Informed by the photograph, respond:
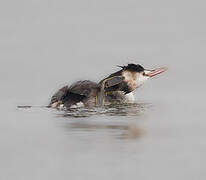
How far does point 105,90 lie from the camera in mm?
11531

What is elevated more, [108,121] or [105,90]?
[105,90]

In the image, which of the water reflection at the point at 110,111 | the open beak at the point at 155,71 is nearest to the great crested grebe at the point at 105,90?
the open beak at the point at 155,71

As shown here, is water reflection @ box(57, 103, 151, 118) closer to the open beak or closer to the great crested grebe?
the great crested grebe

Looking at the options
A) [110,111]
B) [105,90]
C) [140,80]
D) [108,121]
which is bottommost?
[108,121]

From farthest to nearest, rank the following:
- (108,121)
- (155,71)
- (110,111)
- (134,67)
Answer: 1. (155,71)
2. (134,67)
3. (110,111)
4. (108,121)

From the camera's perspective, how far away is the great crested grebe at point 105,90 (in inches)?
440

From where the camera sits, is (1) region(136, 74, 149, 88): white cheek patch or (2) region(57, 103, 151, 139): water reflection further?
(1) region(136, 74, 149, 88): white cheek patch

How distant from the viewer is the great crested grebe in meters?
11.2

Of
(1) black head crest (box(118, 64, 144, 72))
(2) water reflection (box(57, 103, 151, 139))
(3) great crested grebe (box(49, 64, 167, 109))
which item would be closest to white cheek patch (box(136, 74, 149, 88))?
(3) great crested grebe (box(49, 64, 167, 109))

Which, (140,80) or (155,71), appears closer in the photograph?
(140,80)

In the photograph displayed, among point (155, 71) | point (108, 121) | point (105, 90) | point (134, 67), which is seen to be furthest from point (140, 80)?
point (108, 121)

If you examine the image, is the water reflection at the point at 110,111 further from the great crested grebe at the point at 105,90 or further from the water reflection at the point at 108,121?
the great crested grebe at the point at 105,90

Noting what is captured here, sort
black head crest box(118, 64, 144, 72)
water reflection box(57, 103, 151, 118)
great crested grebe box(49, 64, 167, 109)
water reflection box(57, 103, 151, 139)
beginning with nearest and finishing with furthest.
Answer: water reflection box(57, 103, 151, 139), water reflection box(57, 103, 151, 118), great crested grebe box(49, 64, 167, 109), black head crest box(118, 64, 144, 72)

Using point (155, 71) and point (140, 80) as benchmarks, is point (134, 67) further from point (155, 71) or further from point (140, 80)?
point (155, 71)
